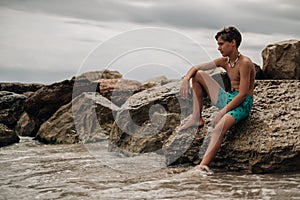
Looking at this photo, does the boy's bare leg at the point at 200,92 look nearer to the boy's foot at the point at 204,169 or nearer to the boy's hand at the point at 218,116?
the boy's hand at the point at 218,116

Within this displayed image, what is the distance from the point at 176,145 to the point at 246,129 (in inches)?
36.3

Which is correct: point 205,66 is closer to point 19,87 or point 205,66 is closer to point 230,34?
point 230,34

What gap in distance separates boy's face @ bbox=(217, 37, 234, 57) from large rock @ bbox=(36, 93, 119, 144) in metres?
3.74

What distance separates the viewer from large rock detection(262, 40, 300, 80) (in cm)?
1006

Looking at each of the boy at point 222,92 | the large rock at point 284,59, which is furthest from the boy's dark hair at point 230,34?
the large rock at point 284,59

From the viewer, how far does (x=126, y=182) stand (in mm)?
4926

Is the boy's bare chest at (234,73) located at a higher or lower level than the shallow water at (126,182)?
higher

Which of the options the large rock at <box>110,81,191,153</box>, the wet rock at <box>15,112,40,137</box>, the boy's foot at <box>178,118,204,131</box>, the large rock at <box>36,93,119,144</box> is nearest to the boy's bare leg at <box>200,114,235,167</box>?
the boy's foot at <box>178,118,204,131</box>

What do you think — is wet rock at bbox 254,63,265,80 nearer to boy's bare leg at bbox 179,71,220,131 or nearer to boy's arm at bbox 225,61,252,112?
boy's bare leg at bbox 179,71,220,131

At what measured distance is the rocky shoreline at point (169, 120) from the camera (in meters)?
5.49

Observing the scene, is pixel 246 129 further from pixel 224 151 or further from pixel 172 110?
pixel 172 110

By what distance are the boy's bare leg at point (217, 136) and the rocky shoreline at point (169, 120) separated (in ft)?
0.72

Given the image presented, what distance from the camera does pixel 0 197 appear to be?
4.36 meters

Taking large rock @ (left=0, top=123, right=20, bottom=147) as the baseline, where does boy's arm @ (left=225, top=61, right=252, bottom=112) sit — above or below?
above
